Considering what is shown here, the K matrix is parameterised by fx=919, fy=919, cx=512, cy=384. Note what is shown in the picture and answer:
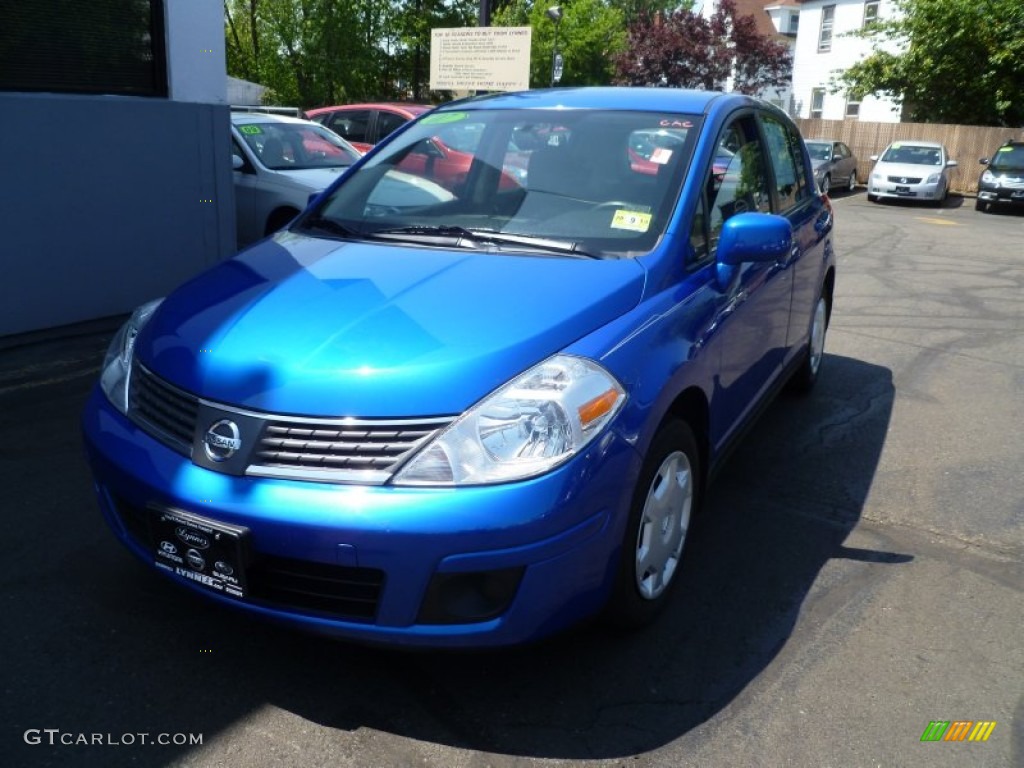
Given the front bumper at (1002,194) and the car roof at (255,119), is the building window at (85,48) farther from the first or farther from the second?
the front bumper at (1002,194)

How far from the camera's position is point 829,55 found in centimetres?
3712

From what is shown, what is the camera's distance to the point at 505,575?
2369 millimetres

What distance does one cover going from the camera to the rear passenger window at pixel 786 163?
14.8 feet

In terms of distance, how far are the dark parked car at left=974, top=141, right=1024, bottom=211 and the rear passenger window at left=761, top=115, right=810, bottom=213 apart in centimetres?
1765

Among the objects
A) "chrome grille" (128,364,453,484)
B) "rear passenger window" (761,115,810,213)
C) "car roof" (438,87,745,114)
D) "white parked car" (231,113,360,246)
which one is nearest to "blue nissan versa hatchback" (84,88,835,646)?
"chrome grille" (128,364,453,484)

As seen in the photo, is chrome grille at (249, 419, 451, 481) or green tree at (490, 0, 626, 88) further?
green tree at (490, 0, 626, 88)

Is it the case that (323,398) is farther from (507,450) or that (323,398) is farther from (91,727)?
(91,727)

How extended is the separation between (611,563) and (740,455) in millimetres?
2254

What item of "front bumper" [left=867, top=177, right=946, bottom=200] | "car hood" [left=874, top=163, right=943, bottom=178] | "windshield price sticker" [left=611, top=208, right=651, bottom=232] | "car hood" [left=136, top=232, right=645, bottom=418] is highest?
"windshield price sticker" [left=611, top=208, right=651, bottom=232]

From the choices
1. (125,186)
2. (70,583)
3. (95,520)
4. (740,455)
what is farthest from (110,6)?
(740,455)

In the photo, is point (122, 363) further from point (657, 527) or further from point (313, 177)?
point (313, 177)

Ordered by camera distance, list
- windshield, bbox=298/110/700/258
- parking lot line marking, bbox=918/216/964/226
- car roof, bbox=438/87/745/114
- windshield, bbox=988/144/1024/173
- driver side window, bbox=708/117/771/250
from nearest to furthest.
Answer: windshield, bbox=298/110/700/258 → driver side window, bbox=708/117/771/250 → car roof, bbox=438/87/745/114 → parking lot line marking, bbox=918/216/964/226 → windshield, bbox=988/144/1024/173

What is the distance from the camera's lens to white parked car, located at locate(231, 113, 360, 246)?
866cm

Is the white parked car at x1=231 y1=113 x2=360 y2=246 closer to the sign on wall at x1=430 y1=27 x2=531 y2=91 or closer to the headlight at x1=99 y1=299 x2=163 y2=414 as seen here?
the sign on wall at x1=430 y1=27 x2=531 y2=91
